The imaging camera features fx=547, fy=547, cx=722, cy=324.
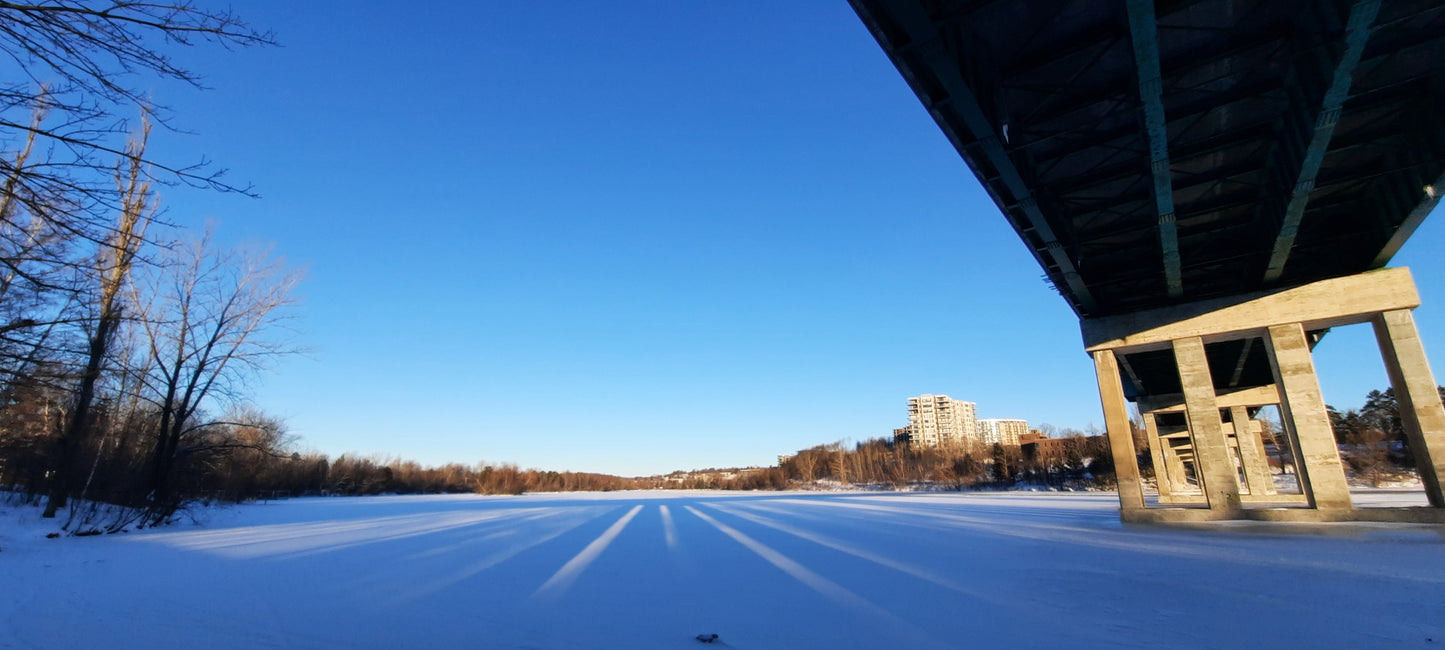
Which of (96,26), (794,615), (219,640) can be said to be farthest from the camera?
(794,615)

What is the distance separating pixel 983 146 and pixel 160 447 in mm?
28003

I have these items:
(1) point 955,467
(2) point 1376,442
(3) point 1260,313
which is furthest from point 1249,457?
(1) point 955,467

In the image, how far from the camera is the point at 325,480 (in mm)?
71312

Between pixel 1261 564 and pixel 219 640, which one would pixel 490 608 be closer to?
pixel 219 640

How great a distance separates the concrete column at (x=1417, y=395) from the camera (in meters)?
12.6

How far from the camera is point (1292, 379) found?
1474 centimetres

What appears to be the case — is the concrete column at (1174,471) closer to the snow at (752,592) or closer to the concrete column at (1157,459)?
the concrete column at (1157,459)

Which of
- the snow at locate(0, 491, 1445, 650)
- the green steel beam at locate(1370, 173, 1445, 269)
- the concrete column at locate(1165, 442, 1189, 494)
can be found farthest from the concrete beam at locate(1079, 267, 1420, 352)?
the concrete column at locate(1165, 442, 1189, 494)

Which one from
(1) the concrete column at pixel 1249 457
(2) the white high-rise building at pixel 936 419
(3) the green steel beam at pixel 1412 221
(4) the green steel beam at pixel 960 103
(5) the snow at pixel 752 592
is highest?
(2) the white high-rise building at pixel 936 419

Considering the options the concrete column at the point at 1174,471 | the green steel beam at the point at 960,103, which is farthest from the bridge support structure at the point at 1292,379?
the concrete column at the point at 1174,471

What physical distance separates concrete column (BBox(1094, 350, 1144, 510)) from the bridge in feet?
0.21

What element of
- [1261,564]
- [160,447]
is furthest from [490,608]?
[160,447]

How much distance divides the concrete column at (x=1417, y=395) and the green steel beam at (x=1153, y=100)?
6.88 metres

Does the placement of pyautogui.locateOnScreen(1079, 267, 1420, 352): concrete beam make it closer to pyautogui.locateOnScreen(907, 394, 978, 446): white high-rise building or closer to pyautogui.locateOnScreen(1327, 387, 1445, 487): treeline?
pyautogui.locateOnScreen(1327, 387, 1445, 487): treeline
